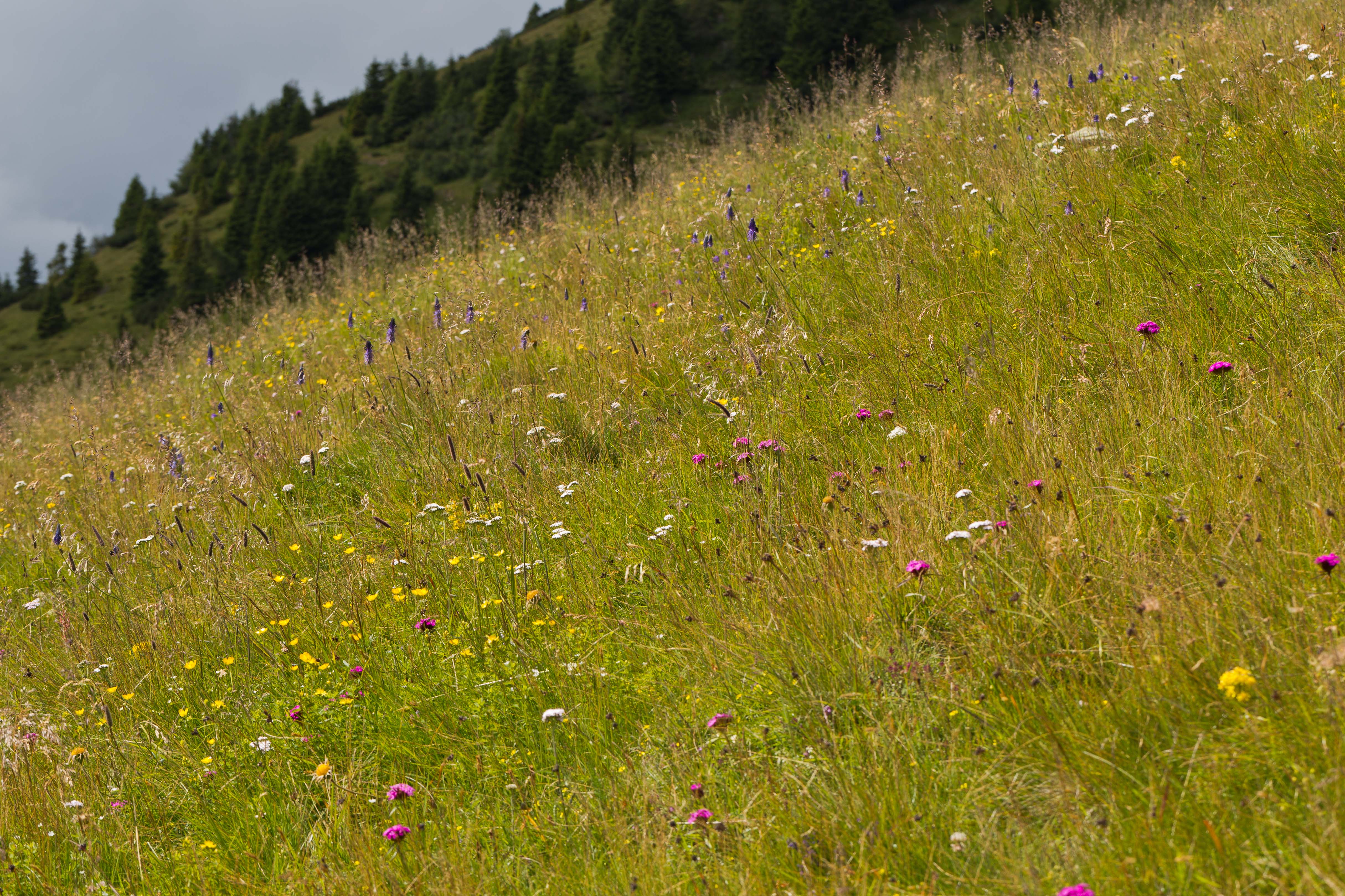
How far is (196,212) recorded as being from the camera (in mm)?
78250

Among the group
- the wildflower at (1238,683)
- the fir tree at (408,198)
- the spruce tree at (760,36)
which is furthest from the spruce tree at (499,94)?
the wildflower at (1238,683)

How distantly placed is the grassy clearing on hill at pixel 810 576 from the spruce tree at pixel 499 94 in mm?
63243

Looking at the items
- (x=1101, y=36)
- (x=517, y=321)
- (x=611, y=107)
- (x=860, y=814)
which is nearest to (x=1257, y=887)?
(x=860, y=814)

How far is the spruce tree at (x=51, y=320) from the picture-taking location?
6538cm

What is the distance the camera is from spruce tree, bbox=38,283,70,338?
6538 centimetres

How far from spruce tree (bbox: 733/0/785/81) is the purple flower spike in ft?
180

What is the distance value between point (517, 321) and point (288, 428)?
166cm

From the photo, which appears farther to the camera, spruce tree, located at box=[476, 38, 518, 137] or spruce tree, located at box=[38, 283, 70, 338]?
spruce tree, located at box=[38, 283, 70, 338]

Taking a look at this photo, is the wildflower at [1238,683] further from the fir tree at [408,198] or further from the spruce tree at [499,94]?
the spruce tree at [499,94]

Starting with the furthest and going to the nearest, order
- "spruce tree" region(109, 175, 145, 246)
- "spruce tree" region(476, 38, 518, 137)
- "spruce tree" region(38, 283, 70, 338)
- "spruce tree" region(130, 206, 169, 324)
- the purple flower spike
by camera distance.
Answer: "spruce tree" region(109, 175, 145, 246), "spruce tree" region(130, 206, 169, 324), "spruce tree" region(38, 283, 70, 338), "spruce tree" region(476, 38, 518, 137), the purple flower spike

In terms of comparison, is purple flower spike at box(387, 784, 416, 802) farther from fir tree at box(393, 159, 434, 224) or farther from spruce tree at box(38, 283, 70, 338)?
spruce tree at box(38, 283, 70, 338)

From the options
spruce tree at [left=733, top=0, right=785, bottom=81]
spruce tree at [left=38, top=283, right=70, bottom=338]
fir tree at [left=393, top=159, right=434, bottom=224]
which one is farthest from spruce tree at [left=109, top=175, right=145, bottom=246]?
spruce tree at [left=733, top=0, right=785, bottom=81]

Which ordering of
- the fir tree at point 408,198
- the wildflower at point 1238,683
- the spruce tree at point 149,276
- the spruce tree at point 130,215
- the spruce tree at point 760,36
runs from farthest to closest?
the spruce tree at point 130,215 < the spruce tree at point 149,276 < the fir tree at point 408,198 < the spruce tree at point 760,36 < the wildflower at point 1238,683

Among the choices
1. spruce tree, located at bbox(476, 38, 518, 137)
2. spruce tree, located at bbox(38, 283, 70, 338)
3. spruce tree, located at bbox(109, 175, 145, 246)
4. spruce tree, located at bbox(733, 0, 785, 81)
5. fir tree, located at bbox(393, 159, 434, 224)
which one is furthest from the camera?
spruce tree, located at bbox(109, 175, 145, 246)
